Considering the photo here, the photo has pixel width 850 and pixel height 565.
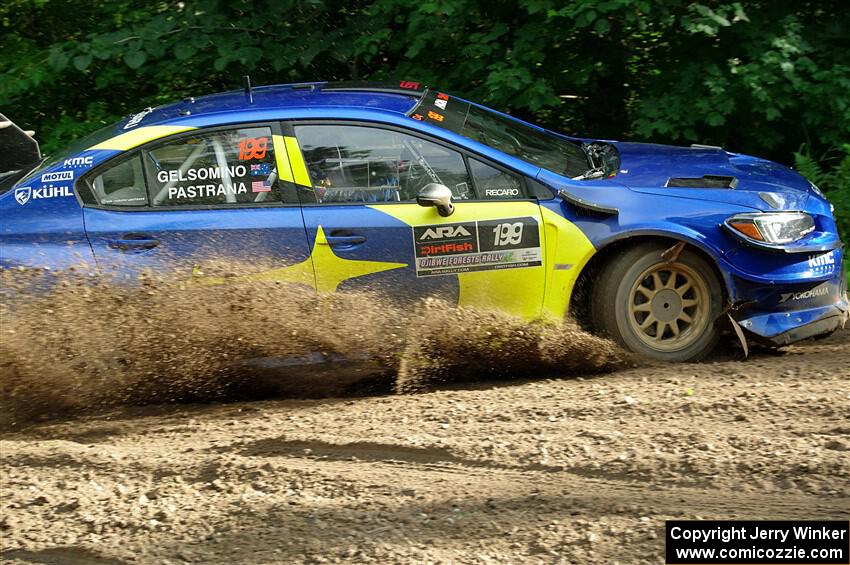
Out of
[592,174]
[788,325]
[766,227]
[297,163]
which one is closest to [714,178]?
[766,227]

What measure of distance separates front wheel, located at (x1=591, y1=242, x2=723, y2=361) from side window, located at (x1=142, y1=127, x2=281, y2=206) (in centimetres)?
195

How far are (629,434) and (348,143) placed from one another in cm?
226

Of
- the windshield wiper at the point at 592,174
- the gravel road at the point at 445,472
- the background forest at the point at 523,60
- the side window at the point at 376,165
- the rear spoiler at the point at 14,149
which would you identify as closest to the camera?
the gravel road at the point at 445,472

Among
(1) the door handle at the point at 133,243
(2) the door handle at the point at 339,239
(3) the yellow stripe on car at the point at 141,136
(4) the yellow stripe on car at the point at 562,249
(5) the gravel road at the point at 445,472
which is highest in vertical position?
(3) the yellow stripe on car at the point at 141,136

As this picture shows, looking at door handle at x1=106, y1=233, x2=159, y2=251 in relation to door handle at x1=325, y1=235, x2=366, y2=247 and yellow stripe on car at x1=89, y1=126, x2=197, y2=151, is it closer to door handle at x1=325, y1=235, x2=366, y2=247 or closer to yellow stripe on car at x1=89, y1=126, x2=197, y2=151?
yellow stripe on car at x1=89, y1=126, x2=197, y2=151

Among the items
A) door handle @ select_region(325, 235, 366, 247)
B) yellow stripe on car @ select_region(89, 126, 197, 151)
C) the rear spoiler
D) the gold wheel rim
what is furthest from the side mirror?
the rear spoiler

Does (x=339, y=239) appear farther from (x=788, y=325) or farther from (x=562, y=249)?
(x=788, y=325)

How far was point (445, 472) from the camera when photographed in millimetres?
4316

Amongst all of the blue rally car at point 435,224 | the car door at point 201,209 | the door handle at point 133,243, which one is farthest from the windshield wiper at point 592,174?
the door handle at point 133,243

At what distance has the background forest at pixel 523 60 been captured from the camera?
7.76 metres

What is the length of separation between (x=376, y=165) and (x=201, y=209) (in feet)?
3.32

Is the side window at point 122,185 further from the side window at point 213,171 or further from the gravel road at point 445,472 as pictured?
the gravel road at point 445,472

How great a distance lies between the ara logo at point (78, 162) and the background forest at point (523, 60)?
10.1 feet

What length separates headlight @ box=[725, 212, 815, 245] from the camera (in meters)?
5.31
